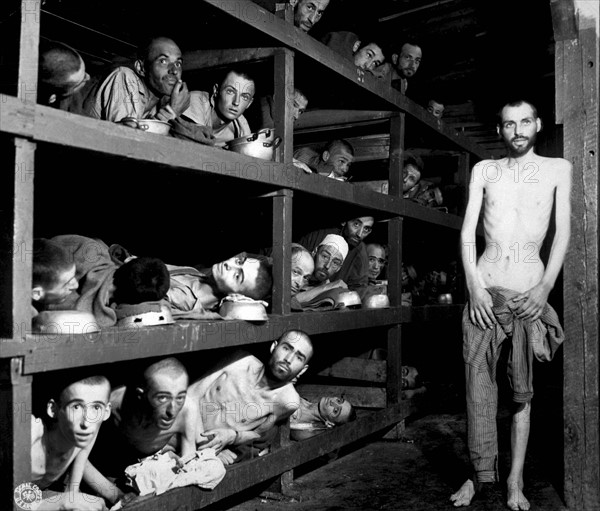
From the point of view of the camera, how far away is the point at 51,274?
3.00 m

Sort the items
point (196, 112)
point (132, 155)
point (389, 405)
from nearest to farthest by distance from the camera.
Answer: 1. point (132, 155)
2. point (196, 112)
3. point (389, 405)

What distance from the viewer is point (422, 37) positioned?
21.8 feet

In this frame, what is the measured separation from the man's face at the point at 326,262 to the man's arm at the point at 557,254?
78.0 inches

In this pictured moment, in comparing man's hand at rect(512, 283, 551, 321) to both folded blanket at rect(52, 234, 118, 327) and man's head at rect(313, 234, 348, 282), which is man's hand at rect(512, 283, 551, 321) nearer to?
man's head at rect(313, 234, 348, 282)

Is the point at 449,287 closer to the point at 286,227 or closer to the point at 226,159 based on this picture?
the point at 286,227

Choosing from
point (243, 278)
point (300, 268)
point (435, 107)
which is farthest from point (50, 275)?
point (435, 107)

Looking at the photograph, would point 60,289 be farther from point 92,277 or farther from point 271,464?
point 271,464

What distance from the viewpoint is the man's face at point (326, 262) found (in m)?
5.54

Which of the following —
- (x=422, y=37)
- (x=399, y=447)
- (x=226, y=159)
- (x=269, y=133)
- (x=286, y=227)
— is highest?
(x=422, y=37)

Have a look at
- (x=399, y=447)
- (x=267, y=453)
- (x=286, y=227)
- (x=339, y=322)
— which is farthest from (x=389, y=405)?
(x=286, y=227)

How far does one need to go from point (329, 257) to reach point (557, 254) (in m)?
2.16

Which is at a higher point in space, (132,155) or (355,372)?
(132,155)

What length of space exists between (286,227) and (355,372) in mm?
2394

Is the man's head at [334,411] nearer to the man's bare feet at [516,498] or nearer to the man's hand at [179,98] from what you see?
the man's bare feet at [516,498]
